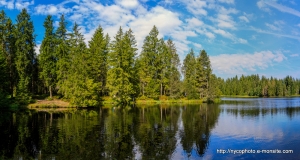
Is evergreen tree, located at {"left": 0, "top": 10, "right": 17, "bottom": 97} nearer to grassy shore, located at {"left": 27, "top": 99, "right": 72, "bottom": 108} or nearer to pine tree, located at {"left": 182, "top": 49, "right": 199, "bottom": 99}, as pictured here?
grassy shore, located at {"left": 27, "top": 99, "right": 72, "bottom": 108}

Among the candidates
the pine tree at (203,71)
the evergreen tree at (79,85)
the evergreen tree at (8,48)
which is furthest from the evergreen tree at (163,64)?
the evergreen tree at (8,48)

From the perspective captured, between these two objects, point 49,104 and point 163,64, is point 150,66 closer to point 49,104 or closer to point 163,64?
point 163,64

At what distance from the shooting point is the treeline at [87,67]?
5650cm

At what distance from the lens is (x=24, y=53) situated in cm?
5866

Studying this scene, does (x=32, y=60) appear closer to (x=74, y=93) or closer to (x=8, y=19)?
(x=8, y=19)

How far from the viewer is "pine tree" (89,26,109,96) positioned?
68.8 meters

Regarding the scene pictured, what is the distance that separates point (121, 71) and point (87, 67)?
34.2 ft

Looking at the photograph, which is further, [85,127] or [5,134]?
[85,127]

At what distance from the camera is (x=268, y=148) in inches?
825

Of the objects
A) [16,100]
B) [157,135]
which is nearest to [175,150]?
[157,135]

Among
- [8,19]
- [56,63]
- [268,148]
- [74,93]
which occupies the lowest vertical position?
[268,148]

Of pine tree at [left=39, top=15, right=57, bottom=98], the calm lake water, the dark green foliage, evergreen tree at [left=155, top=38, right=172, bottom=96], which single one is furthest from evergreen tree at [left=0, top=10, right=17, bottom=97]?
evergreen tree at [left=155, top=38, right=172, bottom=96]

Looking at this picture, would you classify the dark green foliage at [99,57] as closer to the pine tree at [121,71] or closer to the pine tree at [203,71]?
the pine tree at [121,71]

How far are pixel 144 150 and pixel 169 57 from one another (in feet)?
221
